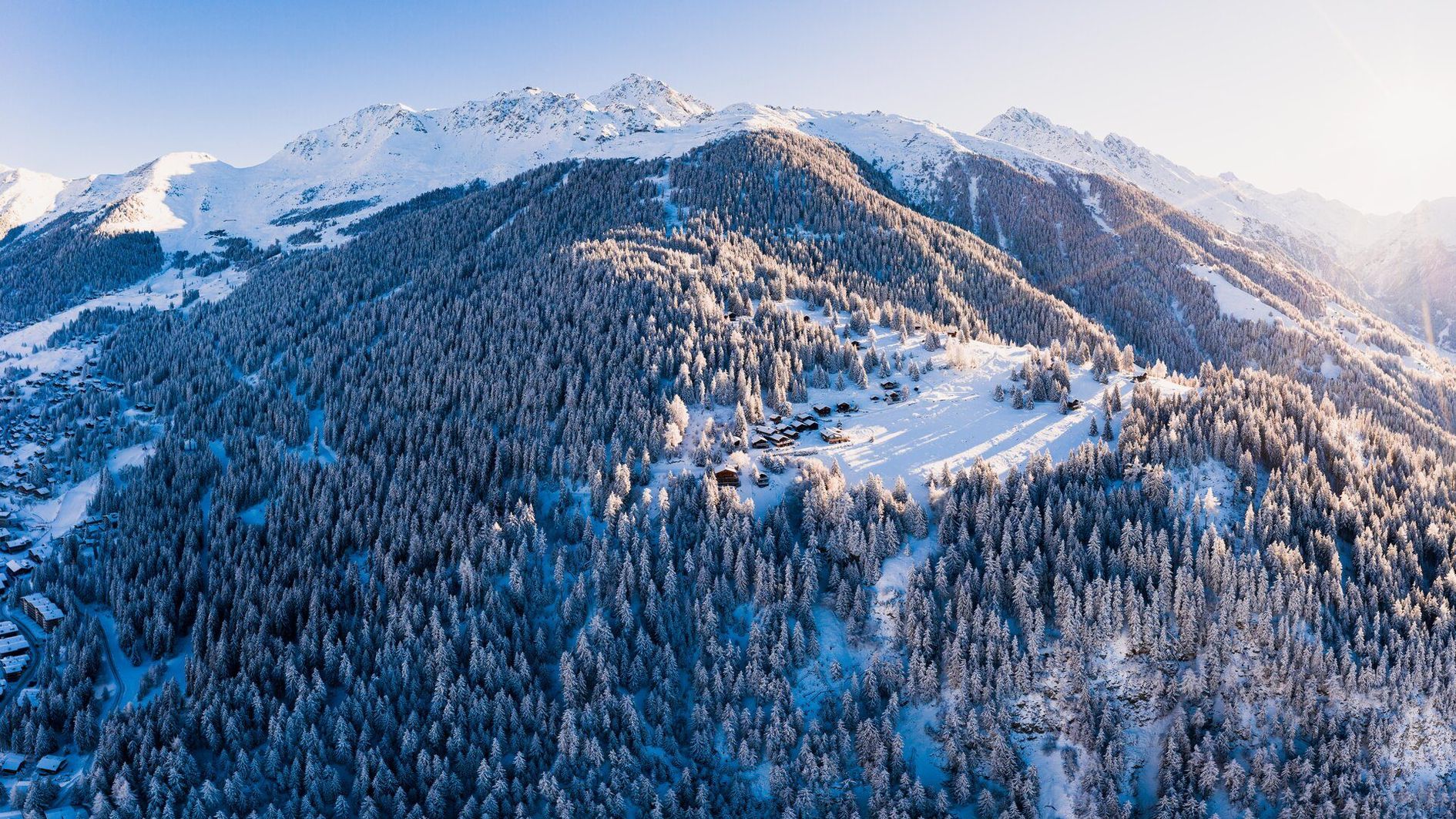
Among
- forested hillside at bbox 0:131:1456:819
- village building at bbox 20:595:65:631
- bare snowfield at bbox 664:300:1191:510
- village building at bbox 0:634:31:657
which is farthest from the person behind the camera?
bare snowfield at bbox 664:300:1191:510

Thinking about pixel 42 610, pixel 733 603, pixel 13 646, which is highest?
pixel 42 610

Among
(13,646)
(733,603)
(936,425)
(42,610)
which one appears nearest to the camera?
(733,603)

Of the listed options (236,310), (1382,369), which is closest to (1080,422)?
(1382,369)

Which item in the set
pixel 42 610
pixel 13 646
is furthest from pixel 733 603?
pixel 42 610

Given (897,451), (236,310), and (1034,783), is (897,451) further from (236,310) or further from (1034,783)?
(236,310)

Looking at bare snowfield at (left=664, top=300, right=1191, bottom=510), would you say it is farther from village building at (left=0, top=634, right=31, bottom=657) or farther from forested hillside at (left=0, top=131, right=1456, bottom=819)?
village building at (left=0, top=634, right=31, bottom=657)

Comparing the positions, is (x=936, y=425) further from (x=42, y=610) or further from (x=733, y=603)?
(x=42, y=610)

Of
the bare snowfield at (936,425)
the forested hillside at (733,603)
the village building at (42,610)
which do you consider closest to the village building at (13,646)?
the village building at (42,610)

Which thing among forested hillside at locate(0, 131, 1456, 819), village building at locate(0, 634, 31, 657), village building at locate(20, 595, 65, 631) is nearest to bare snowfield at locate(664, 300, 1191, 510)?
forested hillside at locate(0, 131, 1456, 819)

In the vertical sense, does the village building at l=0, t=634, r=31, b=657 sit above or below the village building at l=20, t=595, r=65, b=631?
below
